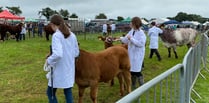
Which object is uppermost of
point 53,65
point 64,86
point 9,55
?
point 53,65

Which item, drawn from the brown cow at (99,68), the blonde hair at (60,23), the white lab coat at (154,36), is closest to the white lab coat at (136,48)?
the brown cow at (99,68)

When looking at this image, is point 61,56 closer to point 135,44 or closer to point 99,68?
point 99,68

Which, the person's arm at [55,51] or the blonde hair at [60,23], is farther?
the blonde hair at [60,23]

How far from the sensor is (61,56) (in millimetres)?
5473

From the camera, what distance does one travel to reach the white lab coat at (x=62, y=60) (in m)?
5.49

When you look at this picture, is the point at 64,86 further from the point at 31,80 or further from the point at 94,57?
the point at 31,80

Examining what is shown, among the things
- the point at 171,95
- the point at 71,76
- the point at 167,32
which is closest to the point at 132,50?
the point at 71,76

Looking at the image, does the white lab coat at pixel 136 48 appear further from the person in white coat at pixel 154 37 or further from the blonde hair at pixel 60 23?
the person in white coat at pixel 154 37

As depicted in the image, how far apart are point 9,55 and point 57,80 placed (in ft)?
42.1

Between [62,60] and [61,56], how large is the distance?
19 cm

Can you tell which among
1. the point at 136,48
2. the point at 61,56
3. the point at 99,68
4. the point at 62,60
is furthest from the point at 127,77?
the point at 61,56

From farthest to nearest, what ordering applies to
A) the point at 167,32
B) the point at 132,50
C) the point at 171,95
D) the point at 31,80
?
the point at 167,32 → the point at 31,80 → the point at 132,50 → the point at 171,95

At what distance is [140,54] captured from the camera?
26.6ft

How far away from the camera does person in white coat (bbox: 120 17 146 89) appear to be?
7.79 m
